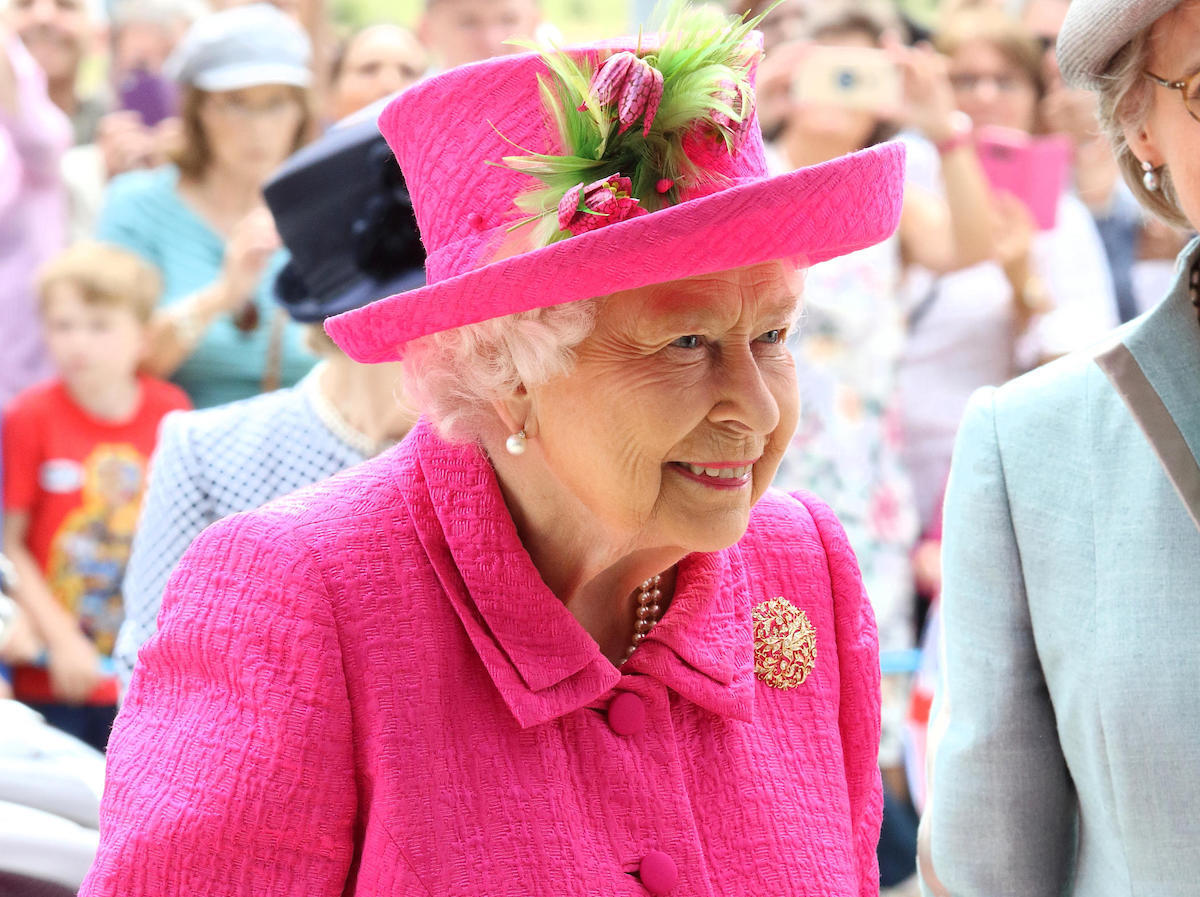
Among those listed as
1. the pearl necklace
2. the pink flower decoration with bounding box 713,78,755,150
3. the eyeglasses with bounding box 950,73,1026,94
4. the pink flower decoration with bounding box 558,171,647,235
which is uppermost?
the pink flower decoration with bounding box 713,78,755,150

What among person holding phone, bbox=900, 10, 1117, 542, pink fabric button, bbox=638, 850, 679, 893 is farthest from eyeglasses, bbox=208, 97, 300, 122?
pink fabric button, bbox=638, 850, 679, 893

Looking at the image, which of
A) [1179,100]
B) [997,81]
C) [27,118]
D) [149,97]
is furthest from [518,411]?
[149,97]

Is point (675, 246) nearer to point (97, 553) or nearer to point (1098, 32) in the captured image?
point (1098, 32)

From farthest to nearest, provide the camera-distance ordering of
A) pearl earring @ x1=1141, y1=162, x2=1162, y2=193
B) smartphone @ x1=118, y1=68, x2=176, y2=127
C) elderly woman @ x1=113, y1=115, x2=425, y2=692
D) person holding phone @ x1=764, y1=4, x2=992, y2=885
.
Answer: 1. smartphone @ x1=118, y1=68, x2=176, y2=127
2. person holding phone @ x1=764, y1=4, x2=992, y2=885
3. elderly woman @ x1=113, y1=115, x2=425, y2=692
4. pearl earring @ x1=1141, y1=162, x2=1162, y2=193

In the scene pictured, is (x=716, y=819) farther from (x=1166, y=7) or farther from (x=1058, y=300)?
(x=1058, y=300)

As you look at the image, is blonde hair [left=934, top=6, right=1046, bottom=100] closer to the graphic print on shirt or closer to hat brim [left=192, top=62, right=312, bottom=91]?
hat brim [left=192, top=62, right=312, bottom=91]

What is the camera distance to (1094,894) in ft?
6.72

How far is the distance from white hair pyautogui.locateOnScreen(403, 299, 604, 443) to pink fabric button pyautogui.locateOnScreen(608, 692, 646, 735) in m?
0.35

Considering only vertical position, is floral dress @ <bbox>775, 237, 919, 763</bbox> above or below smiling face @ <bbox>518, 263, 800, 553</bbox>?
below

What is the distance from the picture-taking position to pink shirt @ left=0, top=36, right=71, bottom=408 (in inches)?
189

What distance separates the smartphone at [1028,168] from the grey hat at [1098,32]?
308 centimetres

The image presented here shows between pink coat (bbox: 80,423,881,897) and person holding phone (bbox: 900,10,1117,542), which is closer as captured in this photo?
pink coat (bbox: 80,423,881,897)

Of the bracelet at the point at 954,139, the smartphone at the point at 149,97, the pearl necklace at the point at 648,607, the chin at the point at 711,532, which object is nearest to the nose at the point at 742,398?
the chin at the point at 711,532

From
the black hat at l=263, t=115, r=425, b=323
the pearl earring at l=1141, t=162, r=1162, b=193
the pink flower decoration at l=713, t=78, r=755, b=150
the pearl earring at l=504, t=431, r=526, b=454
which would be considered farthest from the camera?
the black hat at l=263, t=115, r=425, b=323
